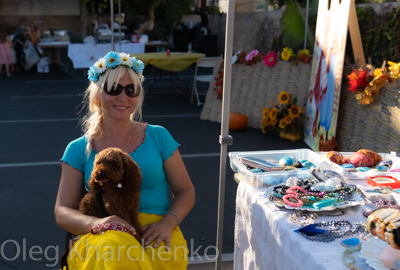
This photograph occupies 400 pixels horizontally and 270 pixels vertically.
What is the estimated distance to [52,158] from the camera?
6.14 metres

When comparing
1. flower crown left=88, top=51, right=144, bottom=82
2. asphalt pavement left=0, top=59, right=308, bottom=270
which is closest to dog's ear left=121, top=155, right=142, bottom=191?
flower crown left=88, top=51, right=144, bottom=82

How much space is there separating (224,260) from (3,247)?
171 cm

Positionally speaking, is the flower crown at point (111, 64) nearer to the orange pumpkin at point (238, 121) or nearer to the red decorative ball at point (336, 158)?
the red decorative ball at point (336, 158)

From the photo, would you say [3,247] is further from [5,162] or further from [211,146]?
[211,146]

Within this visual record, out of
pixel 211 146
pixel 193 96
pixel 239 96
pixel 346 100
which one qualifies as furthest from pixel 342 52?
pixel 193 96

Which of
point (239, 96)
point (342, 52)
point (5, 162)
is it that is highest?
point (342, 52)

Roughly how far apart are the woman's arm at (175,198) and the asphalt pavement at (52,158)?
1165 mm

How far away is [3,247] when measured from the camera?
370cm

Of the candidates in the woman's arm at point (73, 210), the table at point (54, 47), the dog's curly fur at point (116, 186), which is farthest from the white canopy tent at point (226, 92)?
the table at point (54, 47)

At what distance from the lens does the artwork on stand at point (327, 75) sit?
536cm

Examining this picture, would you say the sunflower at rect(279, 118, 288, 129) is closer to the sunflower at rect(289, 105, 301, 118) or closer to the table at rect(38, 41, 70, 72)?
the sunflower at rect(289, 105, 301, 118)

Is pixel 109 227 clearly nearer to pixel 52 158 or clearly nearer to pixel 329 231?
pixel 329 231

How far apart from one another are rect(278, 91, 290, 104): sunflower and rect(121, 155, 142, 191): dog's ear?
5.00 m

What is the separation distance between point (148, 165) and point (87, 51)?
489 inches
